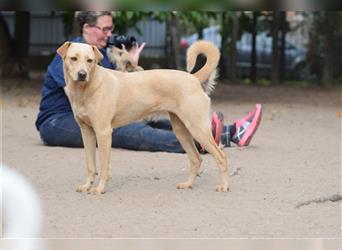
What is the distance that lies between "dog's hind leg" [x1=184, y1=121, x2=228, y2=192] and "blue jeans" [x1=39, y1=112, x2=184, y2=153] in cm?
174

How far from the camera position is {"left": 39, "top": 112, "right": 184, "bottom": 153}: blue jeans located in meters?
8.68

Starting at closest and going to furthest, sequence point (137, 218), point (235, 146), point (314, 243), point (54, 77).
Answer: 1. point (314, 243)
2. point (137, 218)
3. point (54, 77)
4. point (235, 146)

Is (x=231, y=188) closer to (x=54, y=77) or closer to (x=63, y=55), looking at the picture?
(x=63, y=55)

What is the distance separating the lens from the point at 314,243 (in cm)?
497

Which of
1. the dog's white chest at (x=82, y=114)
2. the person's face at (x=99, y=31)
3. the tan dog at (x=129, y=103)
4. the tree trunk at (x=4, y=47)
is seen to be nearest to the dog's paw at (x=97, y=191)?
the tan dog at (x=129, y=103)

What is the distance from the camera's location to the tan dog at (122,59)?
27.2 ft

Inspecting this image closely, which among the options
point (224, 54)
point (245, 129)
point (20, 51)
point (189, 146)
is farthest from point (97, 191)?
point (224, 54)

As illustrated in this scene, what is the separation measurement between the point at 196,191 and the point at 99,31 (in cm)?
193

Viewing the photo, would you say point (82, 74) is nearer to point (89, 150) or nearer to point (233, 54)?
point (89, 150)

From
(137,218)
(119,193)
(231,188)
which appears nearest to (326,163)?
(231,188)

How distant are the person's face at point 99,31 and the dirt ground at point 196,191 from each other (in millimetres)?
1231

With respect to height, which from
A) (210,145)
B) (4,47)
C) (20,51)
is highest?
(4,47)

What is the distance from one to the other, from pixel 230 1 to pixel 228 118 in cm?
527

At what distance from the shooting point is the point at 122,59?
828cm
